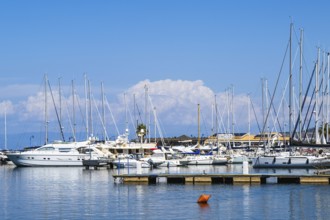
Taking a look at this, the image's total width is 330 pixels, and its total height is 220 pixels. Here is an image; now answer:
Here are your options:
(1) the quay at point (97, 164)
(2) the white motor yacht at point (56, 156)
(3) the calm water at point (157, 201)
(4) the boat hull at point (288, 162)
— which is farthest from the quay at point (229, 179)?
(2) the white motor yacht at point (56, 156)

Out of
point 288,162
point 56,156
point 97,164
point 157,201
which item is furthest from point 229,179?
point 56,156

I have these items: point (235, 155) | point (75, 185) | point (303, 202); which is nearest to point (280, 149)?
point (235, 155)

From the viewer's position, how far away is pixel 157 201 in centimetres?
5500

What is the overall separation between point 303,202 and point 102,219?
1554 cm

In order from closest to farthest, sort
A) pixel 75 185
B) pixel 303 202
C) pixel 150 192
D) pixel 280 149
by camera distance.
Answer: pixel 303 202, pixel 150 192, pixel 75 185, pixel 280 149

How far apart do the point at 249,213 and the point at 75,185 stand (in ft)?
90.5

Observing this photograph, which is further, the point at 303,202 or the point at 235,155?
the point at 235,155

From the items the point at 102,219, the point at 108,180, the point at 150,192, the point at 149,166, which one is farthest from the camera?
the point at 149,166

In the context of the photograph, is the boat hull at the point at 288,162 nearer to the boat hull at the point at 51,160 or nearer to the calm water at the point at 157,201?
the calm water at the point at 157,201

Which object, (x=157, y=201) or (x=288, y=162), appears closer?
(x=157, y=201)

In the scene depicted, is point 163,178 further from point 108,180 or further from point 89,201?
point 89,201

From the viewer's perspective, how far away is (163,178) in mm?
74250

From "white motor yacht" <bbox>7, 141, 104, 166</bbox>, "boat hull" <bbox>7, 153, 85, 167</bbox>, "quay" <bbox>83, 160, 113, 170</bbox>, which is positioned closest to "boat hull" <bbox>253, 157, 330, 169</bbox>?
"quay" <bbox>83, 160, 113, 170</bbox>

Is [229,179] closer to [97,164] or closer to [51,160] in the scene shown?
[97,164]
